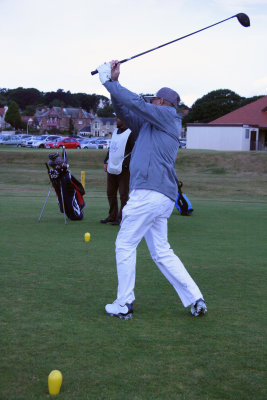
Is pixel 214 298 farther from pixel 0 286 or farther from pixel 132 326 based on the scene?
pixel 0 286

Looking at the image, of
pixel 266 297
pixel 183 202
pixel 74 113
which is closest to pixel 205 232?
pixel 183 202

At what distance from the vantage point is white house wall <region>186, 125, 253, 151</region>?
6638 centimetres

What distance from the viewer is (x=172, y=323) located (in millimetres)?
5293

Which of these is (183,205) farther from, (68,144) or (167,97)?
(68,144)

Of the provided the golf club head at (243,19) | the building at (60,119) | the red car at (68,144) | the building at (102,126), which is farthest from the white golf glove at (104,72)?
the building at (60,119)

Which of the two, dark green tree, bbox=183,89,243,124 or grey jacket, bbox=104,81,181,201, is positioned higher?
dark green tree, bbox=183,89,243,124

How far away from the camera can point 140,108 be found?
17.2ft

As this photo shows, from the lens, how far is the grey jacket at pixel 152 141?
529 centimetres

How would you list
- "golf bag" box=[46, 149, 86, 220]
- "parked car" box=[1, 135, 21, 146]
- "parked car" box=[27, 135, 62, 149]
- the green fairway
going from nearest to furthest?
the green fairway, "golf bag" box=[46, 149, 86, 220], "parked car" box=[27, 135, 62, 149], "parked car" box=[1, 135, 21, 146]

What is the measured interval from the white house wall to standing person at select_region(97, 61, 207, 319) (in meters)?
62.0

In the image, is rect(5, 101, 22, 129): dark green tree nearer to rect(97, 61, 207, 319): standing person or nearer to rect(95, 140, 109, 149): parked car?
rect(95, 140, 109, 149): parked car

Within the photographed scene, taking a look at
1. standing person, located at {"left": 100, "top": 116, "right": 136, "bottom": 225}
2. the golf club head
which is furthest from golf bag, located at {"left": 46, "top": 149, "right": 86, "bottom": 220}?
the golf club head

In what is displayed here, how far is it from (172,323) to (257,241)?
17.4 feet

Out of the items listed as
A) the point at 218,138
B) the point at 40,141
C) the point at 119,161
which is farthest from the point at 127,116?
the point at 40,141
